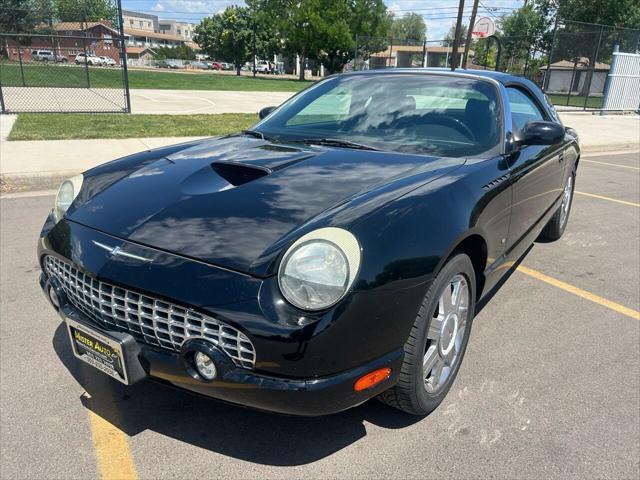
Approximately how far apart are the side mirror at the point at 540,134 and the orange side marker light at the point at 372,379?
6.02 ft

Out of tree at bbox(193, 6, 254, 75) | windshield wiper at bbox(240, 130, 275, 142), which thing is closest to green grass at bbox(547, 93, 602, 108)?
windshield wiper at bbox(240, 130, 275, 142)

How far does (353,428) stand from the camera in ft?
7.71

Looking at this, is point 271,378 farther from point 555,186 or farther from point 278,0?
point 278,0

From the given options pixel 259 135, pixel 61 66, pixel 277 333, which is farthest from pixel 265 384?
pixel 61 66

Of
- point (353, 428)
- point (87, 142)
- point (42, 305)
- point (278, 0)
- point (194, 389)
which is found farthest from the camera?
point (278, 0)

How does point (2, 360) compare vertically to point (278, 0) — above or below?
below

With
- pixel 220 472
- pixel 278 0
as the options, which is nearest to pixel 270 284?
pixel 220 472

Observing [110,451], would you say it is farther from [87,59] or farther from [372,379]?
[87,59]

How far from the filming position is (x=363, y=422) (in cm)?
239

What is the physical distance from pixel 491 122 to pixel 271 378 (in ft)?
7.05

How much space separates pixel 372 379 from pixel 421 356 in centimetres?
30

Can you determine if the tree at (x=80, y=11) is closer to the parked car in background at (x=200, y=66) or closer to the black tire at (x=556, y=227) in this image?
the black tire at (x=556, y=227)

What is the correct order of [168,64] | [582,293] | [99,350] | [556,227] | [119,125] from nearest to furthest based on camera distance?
[99,350] < [582,293] < [556,227] < [119,125] < [168,64]

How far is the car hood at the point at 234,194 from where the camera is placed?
1988 millimetres
